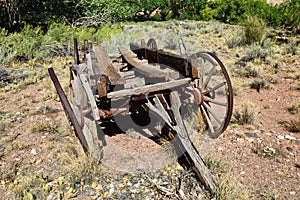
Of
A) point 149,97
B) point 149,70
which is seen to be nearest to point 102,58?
point 149,70

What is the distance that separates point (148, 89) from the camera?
3322 mm

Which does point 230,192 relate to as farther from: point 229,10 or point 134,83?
point 229,10

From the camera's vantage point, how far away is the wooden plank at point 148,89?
10.4 feet

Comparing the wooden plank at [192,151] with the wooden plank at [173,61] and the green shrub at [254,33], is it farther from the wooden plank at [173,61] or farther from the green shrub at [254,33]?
the green shrub at [254,33]

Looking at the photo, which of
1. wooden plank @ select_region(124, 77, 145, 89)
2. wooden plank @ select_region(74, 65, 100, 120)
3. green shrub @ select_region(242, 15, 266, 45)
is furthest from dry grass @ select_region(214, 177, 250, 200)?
green shrub @ select_region(242, 15, 266, 45)

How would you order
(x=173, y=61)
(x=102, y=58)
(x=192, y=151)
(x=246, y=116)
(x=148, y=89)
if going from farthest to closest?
(x=246, y=116) → (x=102, y=58) → (x=173, y=61) → (x=148, y=89) → (x=192, y=151)

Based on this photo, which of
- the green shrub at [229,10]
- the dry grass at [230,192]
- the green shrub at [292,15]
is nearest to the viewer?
the dry grass at [230,192]

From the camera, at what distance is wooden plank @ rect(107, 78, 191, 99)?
3182 millimetres

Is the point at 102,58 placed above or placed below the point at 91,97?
above

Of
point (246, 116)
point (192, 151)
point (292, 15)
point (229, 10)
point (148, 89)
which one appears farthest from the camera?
point (229, 10)

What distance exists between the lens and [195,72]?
347cm

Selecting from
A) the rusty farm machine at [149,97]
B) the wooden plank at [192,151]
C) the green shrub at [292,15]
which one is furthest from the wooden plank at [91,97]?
the green shrub at [292,15]

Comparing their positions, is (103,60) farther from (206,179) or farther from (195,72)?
(206,179)

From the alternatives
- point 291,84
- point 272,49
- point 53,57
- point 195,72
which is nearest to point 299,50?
point 272,49
